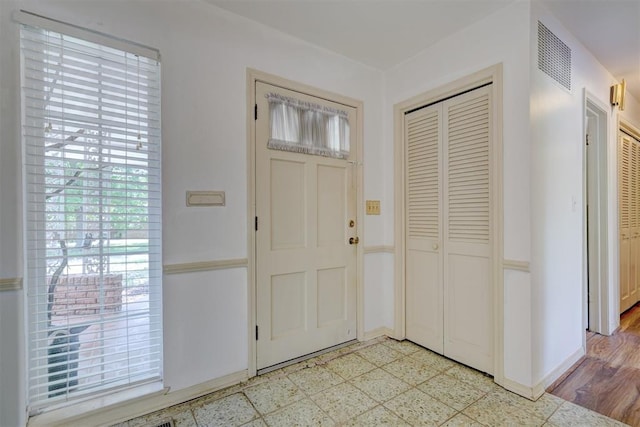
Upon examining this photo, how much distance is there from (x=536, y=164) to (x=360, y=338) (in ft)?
6.27

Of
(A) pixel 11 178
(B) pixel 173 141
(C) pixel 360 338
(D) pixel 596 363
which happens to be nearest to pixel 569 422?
(D) pixel 596 363

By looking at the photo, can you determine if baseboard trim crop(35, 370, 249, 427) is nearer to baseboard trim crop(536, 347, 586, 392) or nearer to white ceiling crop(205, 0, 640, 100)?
baseboard trim crop(536, 347, 586, 392)

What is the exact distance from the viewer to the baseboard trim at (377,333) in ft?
8.88

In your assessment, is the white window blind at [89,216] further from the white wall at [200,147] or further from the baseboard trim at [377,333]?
the baseboard trim at [377,333]

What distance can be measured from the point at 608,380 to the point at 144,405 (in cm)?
303

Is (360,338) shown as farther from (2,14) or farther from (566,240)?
(2,14)

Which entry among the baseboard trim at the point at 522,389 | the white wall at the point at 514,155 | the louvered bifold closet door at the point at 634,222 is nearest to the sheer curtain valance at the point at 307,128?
the white wall at the point at 514,155

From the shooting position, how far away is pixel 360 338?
266 centimetres

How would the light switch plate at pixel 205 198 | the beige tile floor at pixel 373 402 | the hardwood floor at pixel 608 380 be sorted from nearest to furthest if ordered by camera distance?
the beige tile floor at pixel 373 402, the hardwood floor at pixel 608 380, the light switch plate at pixel 205 198

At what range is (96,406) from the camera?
1.63 meters

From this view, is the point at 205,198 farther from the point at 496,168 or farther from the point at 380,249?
the point at 496,168

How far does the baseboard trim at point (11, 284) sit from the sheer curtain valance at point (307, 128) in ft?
5.12

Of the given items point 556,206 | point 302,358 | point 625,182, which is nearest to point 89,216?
point 302,358

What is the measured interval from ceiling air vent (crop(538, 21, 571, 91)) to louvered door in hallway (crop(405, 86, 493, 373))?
1.21 ft
